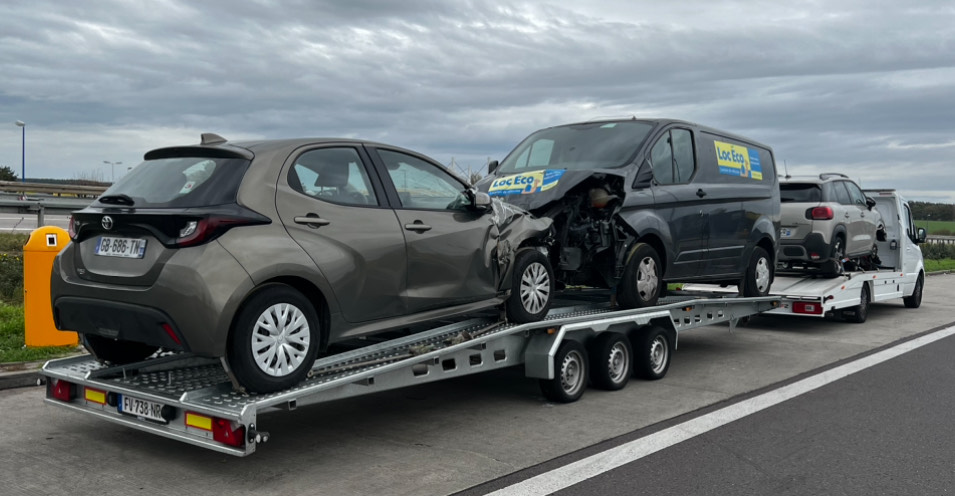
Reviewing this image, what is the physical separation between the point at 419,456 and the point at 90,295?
2.30m

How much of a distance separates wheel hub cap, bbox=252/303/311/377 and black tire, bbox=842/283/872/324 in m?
10.6

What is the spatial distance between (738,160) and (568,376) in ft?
13.2

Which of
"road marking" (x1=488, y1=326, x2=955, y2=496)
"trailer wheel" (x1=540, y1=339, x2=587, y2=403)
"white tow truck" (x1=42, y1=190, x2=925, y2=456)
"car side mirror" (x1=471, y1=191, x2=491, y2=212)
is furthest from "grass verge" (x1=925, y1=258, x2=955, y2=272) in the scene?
"car side mirror" (x1=471, y1=191, x2=491, y2=212)

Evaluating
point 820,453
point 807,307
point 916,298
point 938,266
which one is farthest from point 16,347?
point 938,266

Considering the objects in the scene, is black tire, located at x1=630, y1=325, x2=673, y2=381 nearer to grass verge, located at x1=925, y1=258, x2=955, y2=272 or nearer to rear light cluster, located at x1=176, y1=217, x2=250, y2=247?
rear light cluster, located at x1=176, y1=217, x2=250, y2=247

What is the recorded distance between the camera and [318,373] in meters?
5.28

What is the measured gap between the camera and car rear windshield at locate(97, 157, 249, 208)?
4945 mm

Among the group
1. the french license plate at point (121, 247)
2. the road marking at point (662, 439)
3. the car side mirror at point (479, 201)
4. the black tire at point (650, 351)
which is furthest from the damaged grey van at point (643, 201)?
the french license plate at point (121, 247)

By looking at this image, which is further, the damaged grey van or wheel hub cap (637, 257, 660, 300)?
wheel hub cap (637, 257, 660, 300)

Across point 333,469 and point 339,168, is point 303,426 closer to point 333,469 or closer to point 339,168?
point 333,469

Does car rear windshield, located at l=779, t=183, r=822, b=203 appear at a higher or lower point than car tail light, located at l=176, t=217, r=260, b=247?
higher

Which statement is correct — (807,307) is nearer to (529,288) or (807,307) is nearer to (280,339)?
(529,288)

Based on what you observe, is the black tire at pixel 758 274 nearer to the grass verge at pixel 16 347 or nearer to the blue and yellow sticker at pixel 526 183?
the blue and yellow sticker at pixel 526 183

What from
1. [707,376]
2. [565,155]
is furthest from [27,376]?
[707,376]
